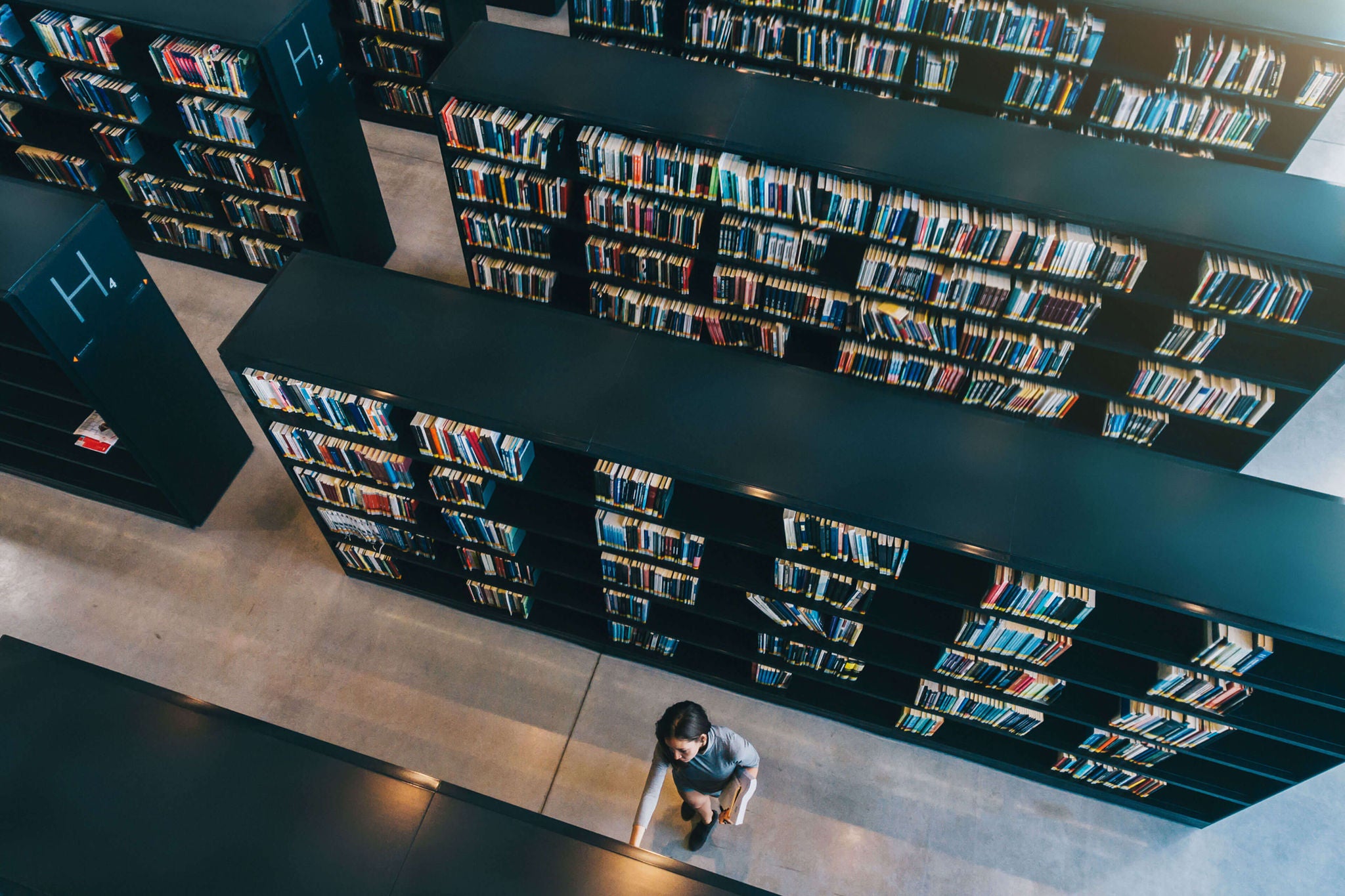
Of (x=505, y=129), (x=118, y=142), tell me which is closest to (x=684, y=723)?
(x=505, y=129)

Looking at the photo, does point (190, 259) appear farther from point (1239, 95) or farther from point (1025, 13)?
point (1239, 95)

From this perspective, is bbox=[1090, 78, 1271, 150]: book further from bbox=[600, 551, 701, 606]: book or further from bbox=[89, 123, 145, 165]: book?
bbox=[89, 123, 145, 165]: book

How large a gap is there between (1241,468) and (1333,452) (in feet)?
2.69

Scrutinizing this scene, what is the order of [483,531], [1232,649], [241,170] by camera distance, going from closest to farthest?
1. [1232,649]
2. [483,531]
3. [241,170]

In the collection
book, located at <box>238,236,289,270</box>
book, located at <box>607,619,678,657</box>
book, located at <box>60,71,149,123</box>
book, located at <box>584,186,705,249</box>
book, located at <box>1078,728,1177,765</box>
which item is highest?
book, located at <box>60,71,149,123</box>

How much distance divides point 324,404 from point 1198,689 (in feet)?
12.5

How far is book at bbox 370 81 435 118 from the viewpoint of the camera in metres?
7.00

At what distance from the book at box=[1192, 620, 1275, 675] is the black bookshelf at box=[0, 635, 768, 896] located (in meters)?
1.96

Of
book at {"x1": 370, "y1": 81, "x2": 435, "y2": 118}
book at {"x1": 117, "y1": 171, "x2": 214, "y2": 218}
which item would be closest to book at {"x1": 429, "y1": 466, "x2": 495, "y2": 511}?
book at {"x1": 117, "y1": 171, "x2": 214, "y2": 218}

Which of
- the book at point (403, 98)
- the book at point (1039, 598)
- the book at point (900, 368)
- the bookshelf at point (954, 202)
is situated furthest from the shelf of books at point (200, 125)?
the book at point (1039, 598)

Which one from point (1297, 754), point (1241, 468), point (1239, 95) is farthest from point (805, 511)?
point (1239, 95)

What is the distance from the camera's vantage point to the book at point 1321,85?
5129mm

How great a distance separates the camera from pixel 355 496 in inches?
167

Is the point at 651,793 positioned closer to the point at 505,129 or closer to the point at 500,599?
the point at 500,599
